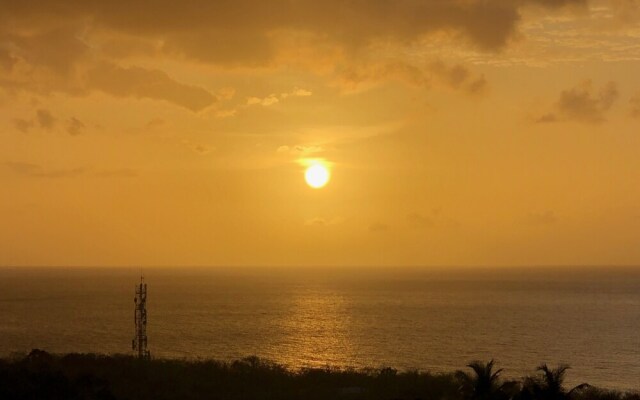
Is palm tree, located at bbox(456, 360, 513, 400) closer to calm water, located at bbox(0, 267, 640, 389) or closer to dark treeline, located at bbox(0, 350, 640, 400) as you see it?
dark treeline, located at bbox(0, 350, 640, 400)

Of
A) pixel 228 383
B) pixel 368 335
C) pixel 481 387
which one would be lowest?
pixel 368 335

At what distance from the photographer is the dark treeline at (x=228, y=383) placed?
3353 centimetres

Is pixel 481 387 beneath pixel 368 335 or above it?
above

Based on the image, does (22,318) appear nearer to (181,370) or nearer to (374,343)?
(374,343)

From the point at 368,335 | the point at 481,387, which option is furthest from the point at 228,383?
the point at 368,335

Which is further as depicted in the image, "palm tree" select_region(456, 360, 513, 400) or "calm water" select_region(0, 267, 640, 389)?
"calm water" select_region(0, 267, 640, 389)

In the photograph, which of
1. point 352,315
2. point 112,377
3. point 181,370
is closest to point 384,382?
point 181,370

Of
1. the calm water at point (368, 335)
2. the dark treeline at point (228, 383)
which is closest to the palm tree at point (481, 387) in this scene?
the dark treeline at point (228, 383)

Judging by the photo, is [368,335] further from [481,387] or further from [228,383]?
[481,387]

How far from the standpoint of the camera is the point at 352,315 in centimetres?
17138

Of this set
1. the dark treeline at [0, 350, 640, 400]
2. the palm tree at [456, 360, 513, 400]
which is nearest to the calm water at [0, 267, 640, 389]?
the dark treeline at [0, 350, 640, 400]

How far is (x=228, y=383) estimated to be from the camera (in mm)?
47844

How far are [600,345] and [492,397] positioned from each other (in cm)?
8787

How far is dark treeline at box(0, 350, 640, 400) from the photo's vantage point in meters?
Answer: 33.5
